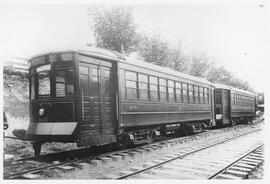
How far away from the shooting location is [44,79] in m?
8.41

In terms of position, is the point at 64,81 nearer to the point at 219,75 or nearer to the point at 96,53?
the point at 96,53

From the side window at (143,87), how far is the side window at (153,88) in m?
0.35

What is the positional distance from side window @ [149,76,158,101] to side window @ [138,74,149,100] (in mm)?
346

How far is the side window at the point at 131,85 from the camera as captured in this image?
970cm

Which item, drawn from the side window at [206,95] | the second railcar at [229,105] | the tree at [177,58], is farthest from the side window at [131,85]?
the tree at [177,58]

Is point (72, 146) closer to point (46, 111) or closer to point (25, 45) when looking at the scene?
point (46, 111)

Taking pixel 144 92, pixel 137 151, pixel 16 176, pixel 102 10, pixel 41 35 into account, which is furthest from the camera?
pixel 102 10

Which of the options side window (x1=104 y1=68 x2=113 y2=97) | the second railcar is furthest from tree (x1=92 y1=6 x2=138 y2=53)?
side window (x1=104 y1=68 x2=113 y2=97)

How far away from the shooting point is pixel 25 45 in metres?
8.55

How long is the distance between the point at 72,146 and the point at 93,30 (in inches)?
350

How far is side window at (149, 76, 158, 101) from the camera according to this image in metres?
11.1

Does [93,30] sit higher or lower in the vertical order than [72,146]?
higher

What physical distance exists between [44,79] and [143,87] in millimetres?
3573

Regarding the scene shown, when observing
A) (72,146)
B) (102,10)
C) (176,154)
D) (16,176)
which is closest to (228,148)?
(176,154)
